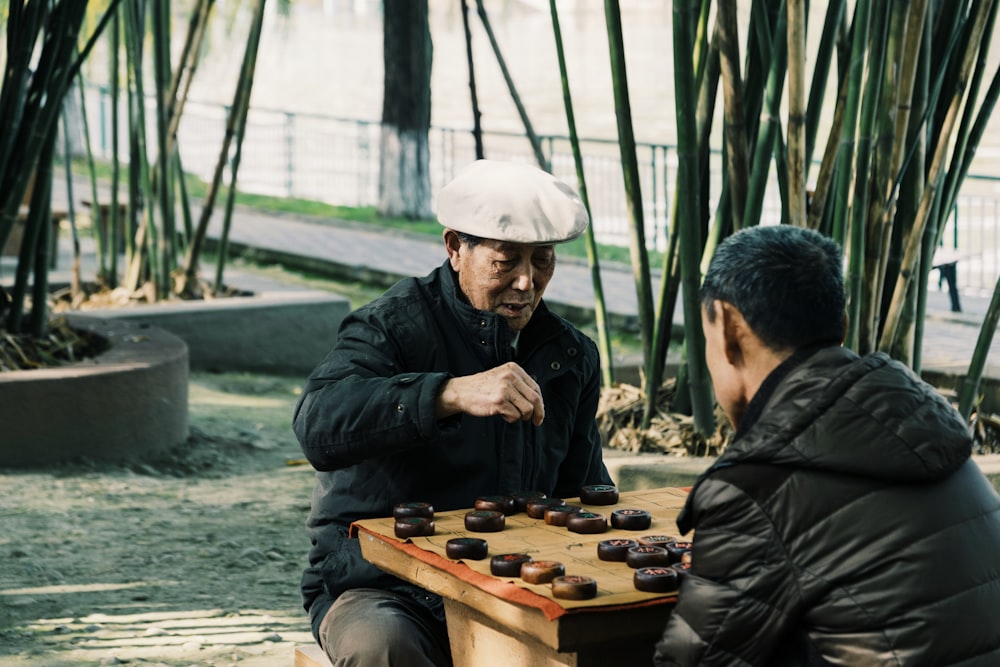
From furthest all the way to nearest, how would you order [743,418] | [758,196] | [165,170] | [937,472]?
[165,170], [758,196], [743,418], [937,472]

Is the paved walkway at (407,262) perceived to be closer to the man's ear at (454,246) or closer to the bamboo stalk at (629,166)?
the bamboo stalk at (629,166)

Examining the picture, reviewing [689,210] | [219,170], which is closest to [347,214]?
[219,170]

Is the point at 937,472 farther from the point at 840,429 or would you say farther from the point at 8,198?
the point at 8,198

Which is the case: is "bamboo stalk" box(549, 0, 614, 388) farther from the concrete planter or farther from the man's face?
the concrete planter

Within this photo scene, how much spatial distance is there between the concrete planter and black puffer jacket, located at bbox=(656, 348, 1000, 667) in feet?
12.6

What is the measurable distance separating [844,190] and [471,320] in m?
1.49

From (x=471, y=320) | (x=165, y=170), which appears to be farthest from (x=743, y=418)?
(x=165, y=170)

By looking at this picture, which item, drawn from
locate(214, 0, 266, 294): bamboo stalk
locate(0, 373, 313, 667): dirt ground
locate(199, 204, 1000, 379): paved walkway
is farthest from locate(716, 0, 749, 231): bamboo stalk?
locate(199, 204, 1000, 379): paved walkway

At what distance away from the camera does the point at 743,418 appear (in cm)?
187

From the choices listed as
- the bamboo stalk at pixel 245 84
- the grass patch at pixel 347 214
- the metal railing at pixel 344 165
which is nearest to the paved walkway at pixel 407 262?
the grass patch at pixel 347 214

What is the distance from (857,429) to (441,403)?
2.47ft

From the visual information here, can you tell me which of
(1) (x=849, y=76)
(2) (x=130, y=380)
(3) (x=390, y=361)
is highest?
(1) (x=849, y=76)

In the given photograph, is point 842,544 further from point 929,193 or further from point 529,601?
point 929,193

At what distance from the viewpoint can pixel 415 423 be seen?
2285 mm
